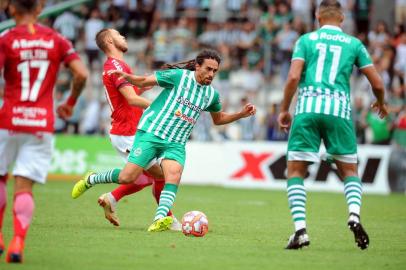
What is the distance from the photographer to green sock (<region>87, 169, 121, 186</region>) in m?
11.5

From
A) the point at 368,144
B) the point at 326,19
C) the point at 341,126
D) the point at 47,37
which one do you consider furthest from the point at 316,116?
the point at 368,144

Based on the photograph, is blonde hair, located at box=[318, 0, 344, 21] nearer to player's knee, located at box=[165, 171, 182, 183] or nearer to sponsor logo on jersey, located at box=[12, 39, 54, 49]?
player's knee, located at box=[165, 171, 182, 183]

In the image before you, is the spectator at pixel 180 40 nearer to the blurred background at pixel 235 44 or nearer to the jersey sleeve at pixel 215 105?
the blurred background at pixel 235 44

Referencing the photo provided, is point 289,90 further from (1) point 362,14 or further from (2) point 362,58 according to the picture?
(1) point 362,14

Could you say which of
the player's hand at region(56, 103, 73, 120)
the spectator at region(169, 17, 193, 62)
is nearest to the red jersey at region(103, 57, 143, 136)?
the player's hand at region(56, 103, 73, 120)

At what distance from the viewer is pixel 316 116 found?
973 centimetres

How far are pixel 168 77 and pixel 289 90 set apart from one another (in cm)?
212

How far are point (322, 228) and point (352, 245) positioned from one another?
2.20 metres

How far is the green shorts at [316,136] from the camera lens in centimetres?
973

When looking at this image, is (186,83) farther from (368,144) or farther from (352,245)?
(368,144)

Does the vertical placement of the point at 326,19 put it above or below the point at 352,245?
above

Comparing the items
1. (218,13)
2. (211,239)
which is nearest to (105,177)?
(211,239)

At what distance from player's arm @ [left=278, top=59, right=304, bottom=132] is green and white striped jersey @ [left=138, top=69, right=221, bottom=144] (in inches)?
75.1

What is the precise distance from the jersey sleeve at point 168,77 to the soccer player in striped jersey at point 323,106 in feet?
6.17
